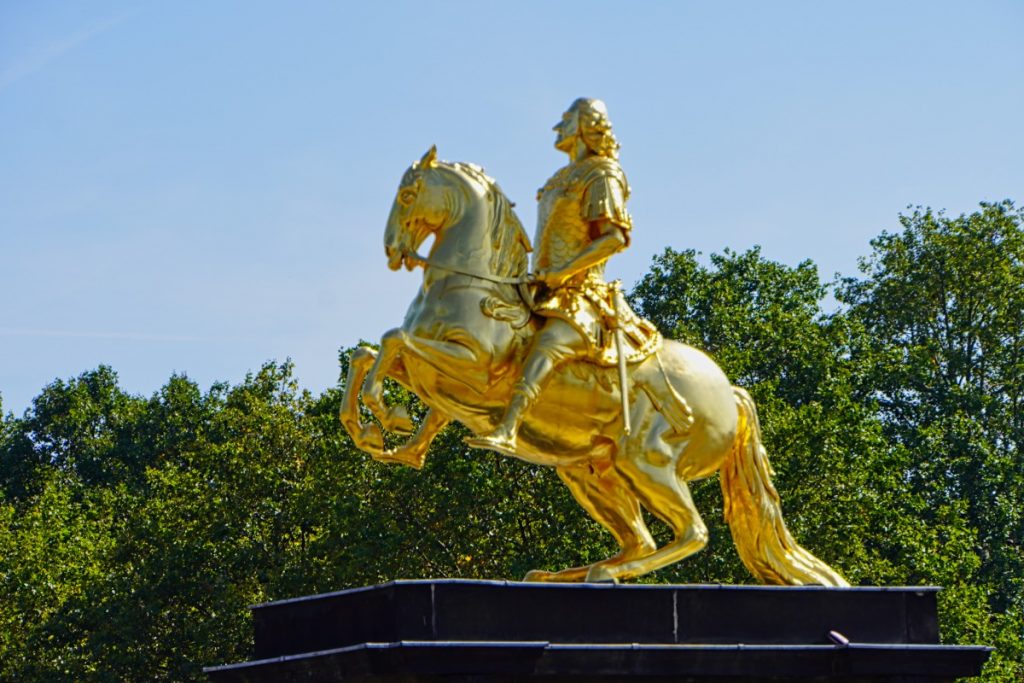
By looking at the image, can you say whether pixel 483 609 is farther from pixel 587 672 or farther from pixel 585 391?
pixel 585 391

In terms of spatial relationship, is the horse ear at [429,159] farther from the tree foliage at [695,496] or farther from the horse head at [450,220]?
the tree foliage at [695,496]

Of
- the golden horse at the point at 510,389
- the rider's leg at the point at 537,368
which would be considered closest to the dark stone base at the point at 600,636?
the golden horse at the point at 510,389

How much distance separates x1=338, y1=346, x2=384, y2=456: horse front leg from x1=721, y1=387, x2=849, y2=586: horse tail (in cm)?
286

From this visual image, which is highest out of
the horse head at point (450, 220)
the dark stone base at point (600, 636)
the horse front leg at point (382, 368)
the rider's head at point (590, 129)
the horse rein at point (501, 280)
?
the rider's head at point (590, 129)

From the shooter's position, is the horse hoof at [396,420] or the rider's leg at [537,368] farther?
the horse hoof at [396,420]

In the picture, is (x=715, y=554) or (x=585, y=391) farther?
(x=715, y=554)

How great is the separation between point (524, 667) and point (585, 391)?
2.43m

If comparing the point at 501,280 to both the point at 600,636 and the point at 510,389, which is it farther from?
the point at 600,636

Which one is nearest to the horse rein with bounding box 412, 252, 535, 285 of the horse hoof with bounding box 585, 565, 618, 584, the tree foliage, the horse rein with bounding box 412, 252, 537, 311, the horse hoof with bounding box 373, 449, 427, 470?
the horse rein with bounding box 412, 252, 537, 311

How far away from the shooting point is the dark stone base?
13.2 metres

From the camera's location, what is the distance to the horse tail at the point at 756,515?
15.5m

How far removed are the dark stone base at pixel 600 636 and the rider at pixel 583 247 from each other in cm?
156

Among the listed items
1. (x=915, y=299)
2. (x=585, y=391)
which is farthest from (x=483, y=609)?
(x=915, y=299)

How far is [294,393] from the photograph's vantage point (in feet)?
133
